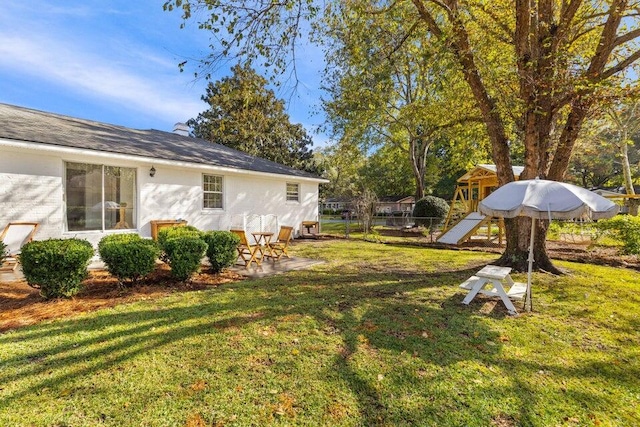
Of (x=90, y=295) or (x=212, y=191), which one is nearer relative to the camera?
(x=90, y=295)

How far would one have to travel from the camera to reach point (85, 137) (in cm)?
853

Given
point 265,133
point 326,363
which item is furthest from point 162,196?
point 265,133

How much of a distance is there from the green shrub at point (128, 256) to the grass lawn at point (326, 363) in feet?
2.73

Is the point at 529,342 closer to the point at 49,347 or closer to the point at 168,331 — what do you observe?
the point at 168,331

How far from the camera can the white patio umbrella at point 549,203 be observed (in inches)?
178

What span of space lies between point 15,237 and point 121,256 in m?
3.48

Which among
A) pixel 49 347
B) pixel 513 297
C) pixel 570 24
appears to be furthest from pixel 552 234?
pixel 49 347

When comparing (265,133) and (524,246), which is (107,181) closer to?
(524,246)

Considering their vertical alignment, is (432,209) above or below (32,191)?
below

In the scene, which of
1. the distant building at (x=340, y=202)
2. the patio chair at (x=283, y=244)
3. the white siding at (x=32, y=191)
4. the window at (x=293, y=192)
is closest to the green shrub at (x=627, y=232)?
the patio chair at (x=283, y=244)

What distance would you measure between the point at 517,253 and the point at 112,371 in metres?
8.37

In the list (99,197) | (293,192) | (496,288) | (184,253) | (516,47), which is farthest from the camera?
(293,192)

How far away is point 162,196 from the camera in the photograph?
9.86 m

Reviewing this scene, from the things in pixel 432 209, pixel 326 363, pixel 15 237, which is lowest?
pixel 326 363
